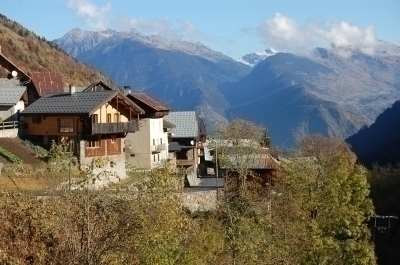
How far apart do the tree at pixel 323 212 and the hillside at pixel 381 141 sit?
75.6 m

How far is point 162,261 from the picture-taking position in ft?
59.6

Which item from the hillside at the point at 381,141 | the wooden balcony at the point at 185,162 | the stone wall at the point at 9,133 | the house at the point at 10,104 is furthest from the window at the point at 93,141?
the hillside at the point at 381,141

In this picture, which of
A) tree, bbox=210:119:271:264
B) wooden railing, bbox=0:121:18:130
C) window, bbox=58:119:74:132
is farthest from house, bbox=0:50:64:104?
tree, bbox=210:119:271:264

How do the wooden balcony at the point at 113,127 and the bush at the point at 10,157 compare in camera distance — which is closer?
the bush at the point at 10,157

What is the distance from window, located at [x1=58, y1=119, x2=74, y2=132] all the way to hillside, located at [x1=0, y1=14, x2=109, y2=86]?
5446cm

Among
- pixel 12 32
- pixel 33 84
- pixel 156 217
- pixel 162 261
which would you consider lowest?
pixel 162 261

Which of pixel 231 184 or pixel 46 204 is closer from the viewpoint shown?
pixel 46 204

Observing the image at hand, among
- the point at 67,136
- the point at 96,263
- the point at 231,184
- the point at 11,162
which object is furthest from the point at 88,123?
the point at 96,263

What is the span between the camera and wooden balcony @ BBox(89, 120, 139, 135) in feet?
144

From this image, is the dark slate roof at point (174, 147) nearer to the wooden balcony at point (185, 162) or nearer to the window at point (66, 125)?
the wooden balcony at point (185, 162)

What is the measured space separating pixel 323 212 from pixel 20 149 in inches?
901

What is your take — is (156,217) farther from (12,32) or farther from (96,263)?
(12,32)

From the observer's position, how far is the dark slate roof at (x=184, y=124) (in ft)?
236

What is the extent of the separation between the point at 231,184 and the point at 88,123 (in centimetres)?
1273
